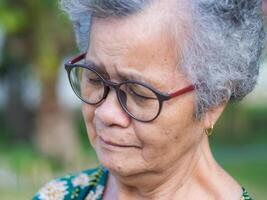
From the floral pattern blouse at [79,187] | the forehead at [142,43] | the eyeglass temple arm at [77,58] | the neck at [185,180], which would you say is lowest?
the floral pattern blouse at [79,187]

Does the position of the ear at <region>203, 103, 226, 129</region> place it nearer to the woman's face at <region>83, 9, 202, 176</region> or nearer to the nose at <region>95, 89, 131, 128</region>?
the woman's face at <region>83, 9, 202, 176</region>

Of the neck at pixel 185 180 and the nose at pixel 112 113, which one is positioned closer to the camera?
the nose at pixel 112 113

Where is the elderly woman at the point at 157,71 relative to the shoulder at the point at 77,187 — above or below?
above

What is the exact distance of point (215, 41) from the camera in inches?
77.0

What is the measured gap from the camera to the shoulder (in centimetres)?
239

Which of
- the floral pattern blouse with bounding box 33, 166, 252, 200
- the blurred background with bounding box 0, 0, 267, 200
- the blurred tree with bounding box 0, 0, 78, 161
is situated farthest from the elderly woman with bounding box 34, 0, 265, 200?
the blurred tree with bounding box 0, 0, 78, 161

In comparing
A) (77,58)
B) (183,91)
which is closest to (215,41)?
(183,91)

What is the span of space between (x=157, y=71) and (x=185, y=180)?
41 cm

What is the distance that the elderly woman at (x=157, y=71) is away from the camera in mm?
1923

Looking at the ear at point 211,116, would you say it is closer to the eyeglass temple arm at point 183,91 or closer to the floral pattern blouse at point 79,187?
the eyeglass temple arm at point 183,91

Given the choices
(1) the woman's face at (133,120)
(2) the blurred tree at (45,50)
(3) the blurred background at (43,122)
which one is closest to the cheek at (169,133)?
(1) the woman's face at (133,120)

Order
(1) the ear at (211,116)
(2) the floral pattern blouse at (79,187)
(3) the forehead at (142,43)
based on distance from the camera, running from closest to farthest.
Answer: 1. (3) the forehead at (142,43)
2. (1) the ear at (211,116)
3. (2) the floral pattern blouse at (79,187)

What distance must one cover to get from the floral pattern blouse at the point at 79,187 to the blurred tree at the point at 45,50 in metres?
6.01

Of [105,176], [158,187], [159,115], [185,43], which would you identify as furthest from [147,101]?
[105,176]
